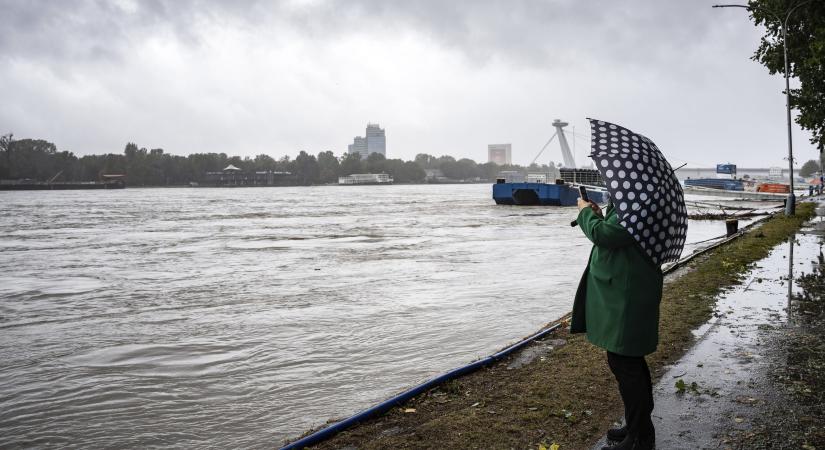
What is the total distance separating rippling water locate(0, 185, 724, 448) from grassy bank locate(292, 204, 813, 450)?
1.02 metres

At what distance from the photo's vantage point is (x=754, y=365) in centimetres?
592

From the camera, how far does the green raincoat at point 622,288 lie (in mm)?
3812

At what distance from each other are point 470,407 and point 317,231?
2687 centimetres

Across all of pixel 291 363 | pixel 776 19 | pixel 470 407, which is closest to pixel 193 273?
pixel 291 363

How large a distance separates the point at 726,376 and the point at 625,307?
2531mm

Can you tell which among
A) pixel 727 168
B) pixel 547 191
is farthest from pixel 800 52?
pixel 727 168

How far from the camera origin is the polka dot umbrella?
3.70 meters

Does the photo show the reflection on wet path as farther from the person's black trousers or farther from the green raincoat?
the green raincoat

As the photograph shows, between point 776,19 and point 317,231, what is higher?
point 776,19

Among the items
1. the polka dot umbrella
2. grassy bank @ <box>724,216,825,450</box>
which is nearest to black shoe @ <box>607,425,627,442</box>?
grassy bank @ <box>724,216,825,450</box>

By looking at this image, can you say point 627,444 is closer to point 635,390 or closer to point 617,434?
point 617,434

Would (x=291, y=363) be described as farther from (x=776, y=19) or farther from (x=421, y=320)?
(x=776, y=19)

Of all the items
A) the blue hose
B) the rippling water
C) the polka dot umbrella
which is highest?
the polka dot umbrella

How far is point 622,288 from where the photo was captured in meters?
3.84
